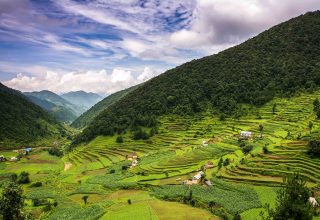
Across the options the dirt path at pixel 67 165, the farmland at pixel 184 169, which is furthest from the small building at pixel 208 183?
the dirt path at pixel 67 165

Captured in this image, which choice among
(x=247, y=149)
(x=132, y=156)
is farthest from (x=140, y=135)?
(x=247, y=149)

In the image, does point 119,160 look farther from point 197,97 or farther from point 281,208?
point 281,208

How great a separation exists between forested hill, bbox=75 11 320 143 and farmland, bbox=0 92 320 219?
27.6ft

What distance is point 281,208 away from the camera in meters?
33.3

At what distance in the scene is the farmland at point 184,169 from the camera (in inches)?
2121

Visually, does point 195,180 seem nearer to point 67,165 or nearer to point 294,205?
point 294,205

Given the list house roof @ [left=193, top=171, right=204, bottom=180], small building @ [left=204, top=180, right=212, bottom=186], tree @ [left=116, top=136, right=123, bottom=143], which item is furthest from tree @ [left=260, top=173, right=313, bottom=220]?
tree @ [left=116, top=136, right=123, bottom=143]

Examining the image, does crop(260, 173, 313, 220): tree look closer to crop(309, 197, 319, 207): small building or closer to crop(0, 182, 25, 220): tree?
crop(309, 197, 319, 207): small building

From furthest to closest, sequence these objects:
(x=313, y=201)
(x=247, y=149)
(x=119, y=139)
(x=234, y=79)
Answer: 1. (x=234, y=79)
2. (x=119, y=139)
3. (x=247, y=149)
4. (x=313, y=201)

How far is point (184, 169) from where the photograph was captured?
75.9 metres

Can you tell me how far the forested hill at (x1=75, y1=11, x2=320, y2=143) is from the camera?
5182 inches

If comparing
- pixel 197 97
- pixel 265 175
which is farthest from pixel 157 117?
pixel 265 175

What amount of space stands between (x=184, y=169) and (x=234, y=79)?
77.2m

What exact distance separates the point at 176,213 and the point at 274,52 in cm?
12336
